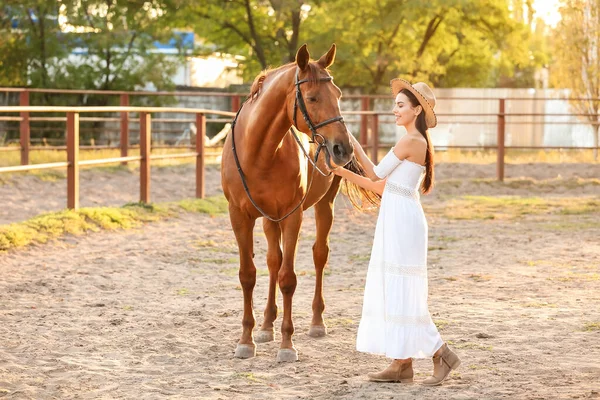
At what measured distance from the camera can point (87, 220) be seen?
32.6 ft

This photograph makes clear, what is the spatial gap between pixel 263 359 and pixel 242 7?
22.2 m

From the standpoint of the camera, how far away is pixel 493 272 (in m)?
8.08

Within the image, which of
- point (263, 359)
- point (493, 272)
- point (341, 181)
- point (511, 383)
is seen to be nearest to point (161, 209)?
point (493, 272)

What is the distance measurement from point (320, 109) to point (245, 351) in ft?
4.51

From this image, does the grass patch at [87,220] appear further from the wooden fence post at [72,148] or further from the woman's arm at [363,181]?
the woman's arm at [363,181]

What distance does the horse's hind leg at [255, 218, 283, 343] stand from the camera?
5523 millimetres

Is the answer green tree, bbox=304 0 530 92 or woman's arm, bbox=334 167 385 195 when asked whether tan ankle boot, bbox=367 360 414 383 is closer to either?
woman's arm, bbox=334 167 385 195

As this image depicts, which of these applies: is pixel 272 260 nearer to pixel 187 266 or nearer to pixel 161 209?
pixel 187 266

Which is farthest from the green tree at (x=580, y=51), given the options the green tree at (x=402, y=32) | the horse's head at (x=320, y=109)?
A: the horse's head at (x=320, y=109)

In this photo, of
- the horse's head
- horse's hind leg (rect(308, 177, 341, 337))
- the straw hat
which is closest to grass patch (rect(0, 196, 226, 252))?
horse's hind leg (rect(308, 177, 341, 337))

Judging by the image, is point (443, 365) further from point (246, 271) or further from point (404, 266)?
point (246, 271)

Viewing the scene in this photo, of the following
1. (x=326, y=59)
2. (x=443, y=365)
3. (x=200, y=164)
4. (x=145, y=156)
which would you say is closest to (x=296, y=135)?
(x=326, y=59)

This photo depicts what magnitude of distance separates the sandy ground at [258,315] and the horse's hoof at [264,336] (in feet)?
0.43

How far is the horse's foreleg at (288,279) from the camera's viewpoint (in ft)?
17.0
